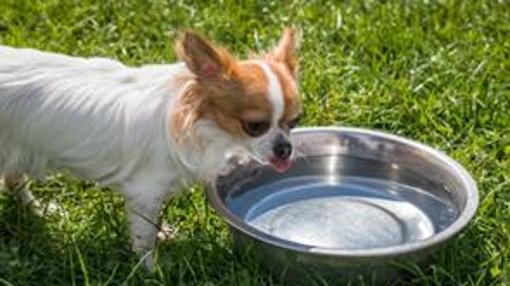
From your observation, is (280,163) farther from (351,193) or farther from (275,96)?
(351,193)

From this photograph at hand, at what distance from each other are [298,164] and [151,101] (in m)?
0.94

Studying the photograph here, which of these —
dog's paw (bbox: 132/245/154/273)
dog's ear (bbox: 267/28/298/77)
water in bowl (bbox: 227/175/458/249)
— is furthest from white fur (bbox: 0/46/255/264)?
water in bowl (bbox: 227/175/458/249)

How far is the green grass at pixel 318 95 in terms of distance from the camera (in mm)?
4137

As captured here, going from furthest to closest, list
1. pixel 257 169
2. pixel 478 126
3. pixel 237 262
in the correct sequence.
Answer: pixel 478 126
pixel 257 169
pixel 237 262

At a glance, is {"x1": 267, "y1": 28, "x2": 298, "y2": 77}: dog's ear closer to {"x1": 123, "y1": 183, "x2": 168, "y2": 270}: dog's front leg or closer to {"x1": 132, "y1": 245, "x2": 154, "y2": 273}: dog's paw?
{"x1": 123, "y1": 183, "x2": 168, "y2": 270}: dog's front leg

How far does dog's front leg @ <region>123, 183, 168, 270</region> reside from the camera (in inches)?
159

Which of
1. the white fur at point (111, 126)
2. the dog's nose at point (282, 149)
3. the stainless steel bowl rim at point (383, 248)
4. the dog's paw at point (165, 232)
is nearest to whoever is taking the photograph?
the stainless steel bowl rim at point (383, 248)

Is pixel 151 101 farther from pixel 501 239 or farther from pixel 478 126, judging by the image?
pixel 478 126

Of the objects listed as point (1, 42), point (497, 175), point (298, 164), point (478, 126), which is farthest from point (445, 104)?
point (1, 42)

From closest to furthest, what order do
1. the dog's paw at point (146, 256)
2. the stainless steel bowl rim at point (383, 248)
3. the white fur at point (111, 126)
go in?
the stainless steel bowl rim at point (383, 248) < the white fur at point (111, 126) < the dog's paw at point (146, 256)

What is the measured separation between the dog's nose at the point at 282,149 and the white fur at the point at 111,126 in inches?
5.7

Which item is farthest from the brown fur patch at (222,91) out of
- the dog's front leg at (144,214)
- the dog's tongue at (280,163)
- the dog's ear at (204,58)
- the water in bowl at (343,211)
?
the water in bowl at (343,211)

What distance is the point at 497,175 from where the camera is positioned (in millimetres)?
4742

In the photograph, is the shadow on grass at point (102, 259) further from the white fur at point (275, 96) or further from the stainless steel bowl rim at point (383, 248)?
the white fur at point (275, 96)
